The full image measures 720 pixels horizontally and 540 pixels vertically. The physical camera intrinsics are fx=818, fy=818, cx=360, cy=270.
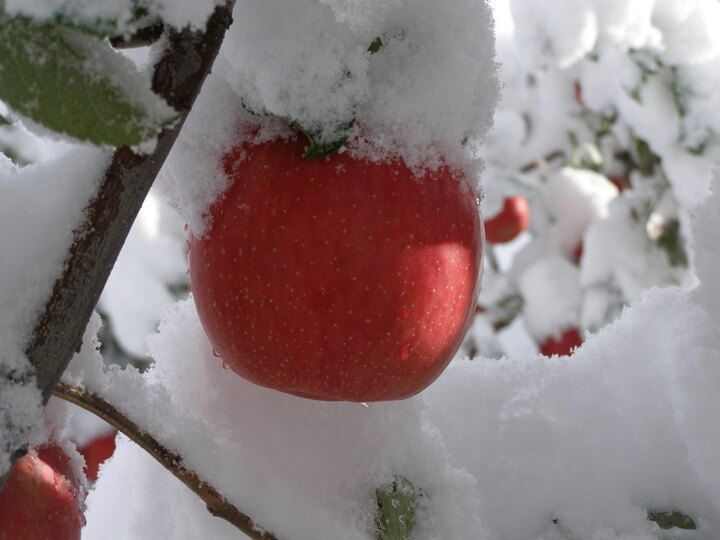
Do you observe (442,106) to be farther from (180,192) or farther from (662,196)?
(662,196)

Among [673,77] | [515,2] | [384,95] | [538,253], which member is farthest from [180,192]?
[538,253]

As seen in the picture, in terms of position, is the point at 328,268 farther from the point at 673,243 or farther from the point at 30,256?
the point at 673,243

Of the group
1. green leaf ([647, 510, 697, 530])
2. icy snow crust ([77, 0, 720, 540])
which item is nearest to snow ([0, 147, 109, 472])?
icy snow crust ([77, 0, 720, 540])

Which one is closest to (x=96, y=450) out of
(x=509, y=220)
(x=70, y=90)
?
(x=509, y=220)

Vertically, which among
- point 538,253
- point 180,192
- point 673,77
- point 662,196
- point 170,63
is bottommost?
point 538,253

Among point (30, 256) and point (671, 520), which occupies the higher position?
point (30, 256)

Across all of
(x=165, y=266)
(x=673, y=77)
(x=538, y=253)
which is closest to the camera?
(x=673, y=77)
